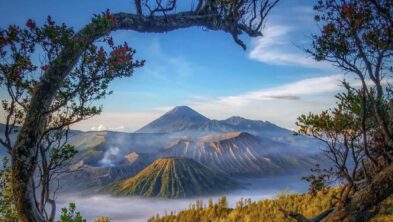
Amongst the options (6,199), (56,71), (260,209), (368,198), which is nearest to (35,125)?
(56,71)

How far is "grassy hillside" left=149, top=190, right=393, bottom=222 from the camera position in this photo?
14514 mm

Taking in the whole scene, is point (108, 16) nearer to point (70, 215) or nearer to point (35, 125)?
point (35, 125)

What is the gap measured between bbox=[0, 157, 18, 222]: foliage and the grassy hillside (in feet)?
28.5

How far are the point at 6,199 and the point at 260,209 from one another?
1141 cm

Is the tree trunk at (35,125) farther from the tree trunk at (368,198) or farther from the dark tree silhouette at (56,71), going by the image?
the tree trunk at (368,198)

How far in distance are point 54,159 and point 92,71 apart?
212 centimetres

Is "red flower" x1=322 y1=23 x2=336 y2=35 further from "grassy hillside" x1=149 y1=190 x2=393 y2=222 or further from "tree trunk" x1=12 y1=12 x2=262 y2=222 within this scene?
"grassy hillside" x1=149 y1=190 x2=393 y2=222

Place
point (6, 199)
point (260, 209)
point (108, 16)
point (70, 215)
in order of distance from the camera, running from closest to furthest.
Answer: point (108, 16) → point (70, 215) → point (6, 199) → point (260, 209)

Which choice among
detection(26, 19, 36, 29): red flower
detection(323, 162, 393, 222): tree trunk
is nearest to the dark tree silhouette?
Result: detection(26, 19, 36, 29): red flower

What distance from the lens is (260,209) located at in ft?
59.0

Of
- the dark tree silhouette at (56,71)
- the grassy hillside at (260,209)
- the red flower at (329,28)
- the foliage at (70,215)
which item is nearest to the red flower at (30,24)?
the dark tree silhouette at (56,71)

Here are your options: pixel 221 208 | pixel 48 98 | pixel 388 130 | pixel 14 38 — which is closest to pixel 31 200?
pixel 48 98

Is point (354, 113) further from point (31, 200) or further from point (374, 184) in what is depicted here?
point (31, 200)

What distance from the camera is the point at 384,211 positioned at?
10703 mm
